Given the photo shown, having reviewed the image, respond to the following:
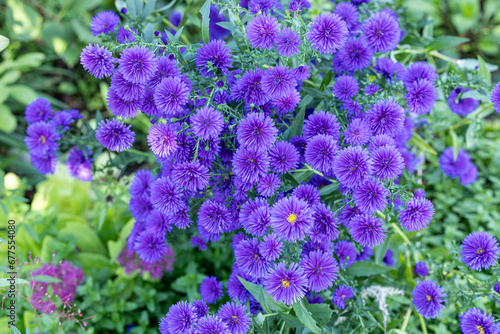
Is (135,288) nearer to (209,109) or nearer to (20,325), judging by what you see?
(20,325)

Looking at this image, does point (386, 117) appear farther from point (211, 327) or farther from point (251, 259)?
point (211, 327)

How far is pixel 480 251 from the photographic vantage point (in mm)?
972

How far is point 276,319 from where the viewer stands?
1.13 meters

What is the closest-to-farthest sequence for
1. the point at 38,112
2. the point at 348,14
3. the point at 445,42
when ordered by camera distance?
1. the point at 348,14
2. the point at 38,112
3. the point at 445,42

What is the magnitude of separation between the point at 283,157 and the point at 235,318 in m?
0.37

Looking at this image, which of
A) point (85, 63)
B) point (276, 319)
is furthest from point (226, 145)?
point (276, 319)

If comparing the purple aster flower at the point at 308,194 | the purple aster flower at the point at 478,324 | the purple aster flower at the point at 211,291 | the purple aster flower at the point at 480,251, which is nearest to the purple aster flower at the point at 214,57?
the purple aster flower at the point at 308,194

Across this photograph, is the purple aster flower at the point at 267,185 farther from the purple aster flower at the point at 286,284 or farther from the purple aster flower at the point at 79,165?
the purple aster flower at the point at 79,165

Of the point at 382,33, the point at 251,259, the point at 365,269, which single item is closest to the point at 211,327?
the point at 251,259

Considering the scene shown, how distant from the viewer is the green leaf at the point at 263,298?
920mm

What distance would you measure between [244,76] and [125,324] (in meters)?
1.06

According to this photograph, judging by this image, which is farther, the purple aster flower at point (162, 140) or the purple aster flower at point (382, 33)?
the purple aster flower at point (382, 33)

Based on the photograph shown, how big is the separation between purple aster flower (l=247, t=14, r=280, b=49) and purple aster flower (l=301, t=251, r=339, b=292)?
1.62 feet

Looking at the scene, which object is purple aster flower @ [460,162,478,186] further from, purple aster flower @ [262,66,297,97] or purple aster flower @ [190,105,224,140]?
purple aster flower @ [190,105,224,140]
